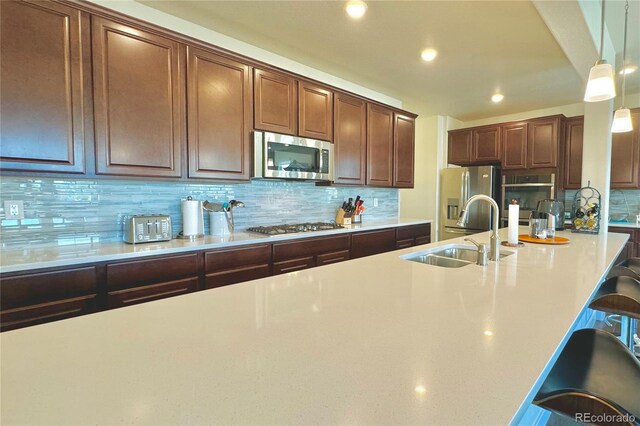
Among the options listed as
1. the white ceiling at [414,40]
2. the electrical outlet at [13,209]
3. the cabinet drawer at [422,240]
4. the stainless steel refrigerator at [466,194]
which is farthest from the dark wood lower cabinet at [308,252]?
the stainless steel refrigerator at [466,194]

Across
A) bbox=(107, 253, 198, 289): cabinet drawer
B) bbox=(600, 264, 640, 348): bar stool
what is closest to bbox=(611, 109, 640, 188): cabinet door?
bbox=(600, 264, 640, 348): bar stool

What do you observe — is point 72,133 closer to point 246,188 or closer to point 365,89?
point 246,188

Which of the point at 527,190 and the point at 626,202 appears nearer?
the point at 626,202

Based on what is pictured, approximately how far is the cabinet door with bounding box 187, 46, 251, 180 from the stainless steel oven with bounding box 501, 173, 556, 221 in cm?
392

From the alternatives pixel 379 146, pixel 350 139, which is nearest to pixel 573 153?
pixel 379 146

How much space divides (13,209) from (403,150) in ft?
12.1

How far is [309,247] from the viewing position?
8.66 ft

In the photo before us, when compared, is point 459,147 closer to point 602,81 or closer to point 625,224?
point 625,224

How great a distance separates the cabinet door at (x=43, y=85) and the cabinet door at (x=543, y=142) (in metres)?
5.04

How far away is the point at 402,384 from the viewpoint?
1.80 ft

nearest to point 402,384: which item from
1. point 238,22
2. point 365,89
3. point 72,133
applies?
point 72,133

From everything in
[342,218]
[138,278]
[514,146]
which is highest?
[514,146]

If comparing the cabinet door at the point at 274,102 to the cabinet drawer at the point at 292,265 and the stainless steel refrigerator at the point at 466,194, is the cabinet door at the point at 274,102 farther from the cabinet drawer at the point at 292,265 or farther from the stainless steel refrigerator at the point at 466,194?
the stainless steel refrigerator at the point at 466,194

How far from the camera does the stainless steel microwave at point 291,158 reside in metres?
2.60
